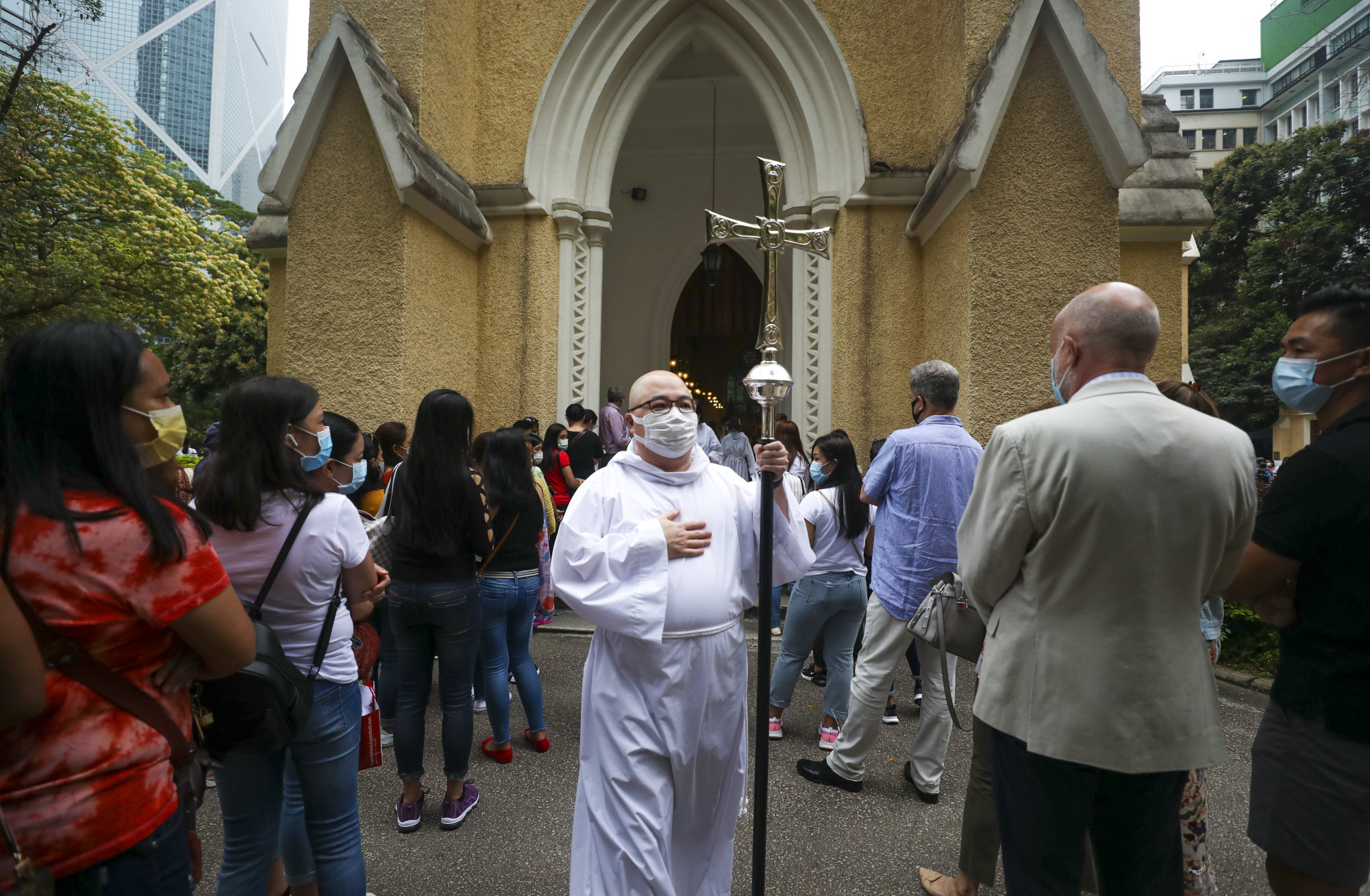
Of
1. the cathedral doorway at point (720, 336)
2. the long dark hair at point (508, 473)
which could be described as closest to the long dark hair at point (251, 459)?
the long dark hair at point (508, 473)

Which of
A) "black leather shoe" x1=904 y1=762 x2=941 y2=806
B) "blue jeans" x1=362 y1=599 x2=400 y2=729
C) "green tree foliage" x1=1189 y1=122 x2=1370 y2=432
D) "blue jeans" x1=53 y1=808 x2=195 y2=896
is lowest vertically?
"black leather shoe" x1=904 y1=762 x2=941 y2=806

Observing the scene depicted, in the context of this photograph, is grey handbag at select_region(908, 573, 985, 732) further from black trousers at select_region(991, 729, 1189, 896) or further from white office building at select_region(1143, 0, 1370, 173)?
white office building at select_region(1143, 0, 1370, 173)

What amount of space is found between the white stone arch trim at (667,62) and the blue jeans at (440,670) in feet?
17.8

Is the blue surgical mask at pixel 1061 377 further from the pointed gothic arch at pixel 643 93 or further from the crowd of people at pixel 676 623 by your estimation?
the pointed gothic arch at pixel 643 93

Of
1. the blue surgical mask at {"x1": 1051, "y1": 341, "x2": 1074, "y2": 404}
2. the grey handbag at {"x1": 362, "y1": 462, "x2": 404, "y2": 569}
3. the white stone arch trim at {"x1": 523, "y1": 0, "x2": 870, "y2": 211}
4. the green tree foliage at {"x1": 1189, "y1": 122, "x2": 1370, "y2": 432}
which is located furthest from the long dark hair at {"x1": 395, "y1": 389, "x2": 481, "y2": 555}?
the green tree foliage at {"x1": 1189, "y1": 122, "x2": 1370, "y2": 432}

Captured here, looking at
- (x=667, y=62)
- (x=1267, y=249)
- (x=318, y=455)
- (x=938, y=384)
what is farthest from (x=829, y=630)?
(x=1267, y=249)

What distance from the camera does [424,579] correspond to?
3.31 m

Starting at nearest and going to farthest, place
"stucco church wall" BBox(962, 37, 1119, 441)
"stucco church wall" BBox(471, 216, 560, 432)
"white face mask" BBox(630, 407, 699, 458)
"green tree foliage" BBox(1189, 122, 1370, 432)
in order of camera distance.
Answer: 1. "white face mask" BBox(630, 407, 699, 458)
2. "stucco church wall" BBox(962, 37, 1119, 441)
3. "stucco church wall" BBox(471, 216, 560, 432)
4. "green tree foliage" BBox(1189, 122, 1370, 432)

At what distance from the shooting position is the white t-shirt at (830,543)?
4.20 meters

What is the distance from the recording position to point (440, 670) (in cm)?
340

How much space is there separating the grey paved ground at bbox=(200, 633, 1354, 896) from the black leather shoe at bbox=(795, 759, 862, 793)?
0.05 m

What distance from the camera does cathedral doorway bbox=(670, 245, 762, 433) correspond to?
14.2 meters

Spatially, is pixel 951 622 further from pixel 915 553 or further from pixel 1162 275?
pixel 1162 275

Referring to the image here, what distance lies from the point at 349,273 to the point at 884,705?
5532 mm
